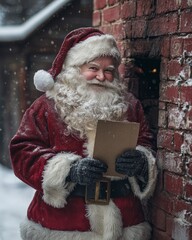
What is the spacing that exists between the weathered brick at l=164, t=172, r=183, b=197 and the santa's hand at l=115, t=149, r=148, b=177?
20 centimetres

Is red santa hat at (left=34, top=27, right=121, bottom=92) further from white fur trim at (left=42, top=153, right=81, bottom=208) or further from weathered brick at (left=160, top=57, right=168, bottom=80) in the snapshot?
white fur trim at (left=42, top=153, right=81, bottom=208)

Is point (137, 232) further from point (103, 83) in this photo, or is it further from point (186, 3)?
point (186, 3)

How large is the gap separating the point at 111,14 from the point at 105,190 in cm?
138

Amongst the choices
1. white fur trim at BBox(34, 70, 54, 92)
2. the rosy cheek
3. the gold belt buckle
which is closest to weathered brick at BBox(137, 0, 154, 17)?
the rosy cheek

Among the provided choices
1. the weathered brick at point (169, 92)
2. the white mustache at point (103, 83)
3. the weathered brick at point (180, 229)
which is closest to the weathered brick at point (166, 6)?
the weathered brick at point (169, 92)

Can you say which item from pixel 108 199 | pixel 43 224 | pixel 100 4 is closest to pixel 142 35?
pixel 100 4

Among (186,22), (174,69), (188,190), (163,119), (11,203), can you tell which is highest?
(186,22)

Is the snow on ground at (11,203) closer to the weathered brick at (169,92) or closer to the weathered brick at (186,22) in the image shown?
the weathered brick at (169,92)

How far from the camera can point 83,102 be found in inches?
121

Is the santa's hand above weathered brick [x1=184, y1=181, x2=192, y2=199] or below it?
above

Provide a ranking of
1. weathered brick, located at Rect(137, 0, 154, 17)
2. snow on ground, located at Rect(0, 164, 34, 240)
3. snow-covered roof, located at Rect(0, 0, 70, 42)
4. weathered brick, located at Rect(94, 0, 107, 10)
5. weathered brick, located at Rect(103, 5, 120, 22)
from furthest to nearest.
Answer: snow-covered roof, located at Rect(0, 0, 70, 42) < snow on ground, located at Rect(0, 164, 34, 240) < weathered brick, located at Rect(94, 0, 107, 10) < weathered brick, located at Rect(103, 5, 120, 22) < weathered brick, located at Rect(137, 0, 154, 17)

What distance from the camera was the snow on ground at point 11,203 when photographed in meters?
4.96

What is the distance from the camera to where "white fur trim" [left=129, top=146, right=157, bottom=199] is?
9.96 ft

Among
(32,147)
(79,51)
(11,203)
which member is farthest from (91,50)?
(11,203)
